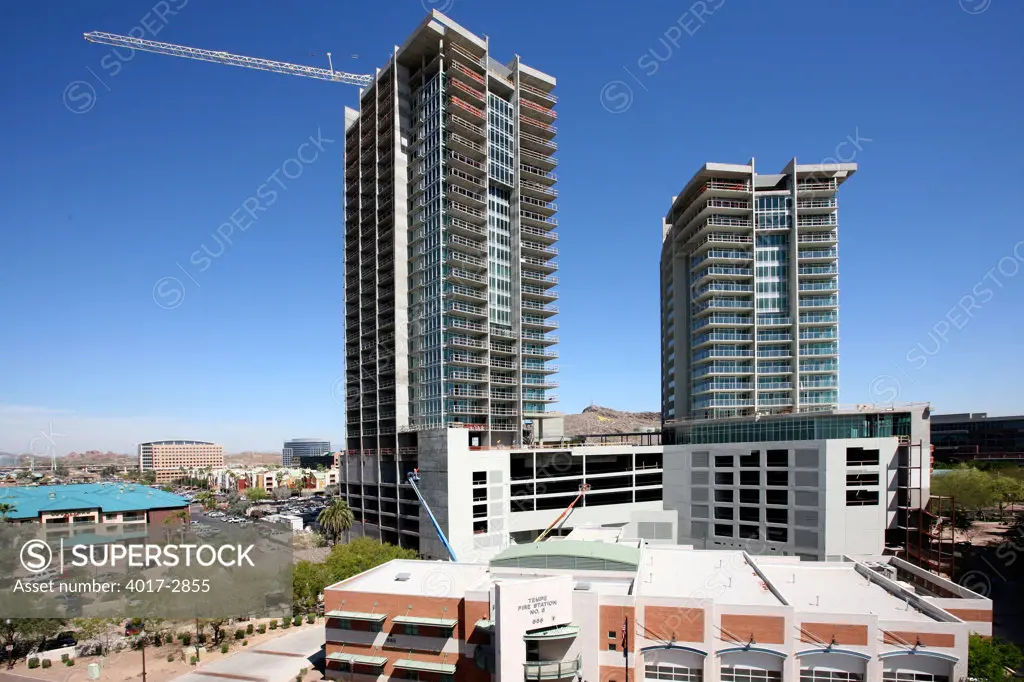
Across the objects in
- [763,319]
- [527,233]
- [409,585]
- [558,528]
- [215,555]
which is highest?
[527,233]

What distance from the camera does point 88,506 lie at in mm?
95750

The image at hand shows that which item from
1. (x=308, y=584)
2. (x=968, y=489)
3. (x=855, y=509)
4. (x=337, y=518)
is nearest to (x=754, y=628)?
(x=855, y=509)

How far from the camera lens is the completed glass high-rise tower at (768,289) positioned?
288ft

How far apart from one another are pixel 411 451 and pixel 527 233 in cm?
4144

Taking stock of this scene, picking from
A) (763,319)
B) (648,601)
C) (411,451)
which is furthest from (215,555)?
(763,319)

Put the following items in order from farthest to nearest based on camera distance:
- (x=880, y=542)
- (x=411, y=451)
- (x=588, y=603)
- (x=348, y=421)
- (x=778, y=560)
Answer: (x=348, y=421)
(x=411, y=451)
(x=880, y=542)
(x=778, y=560)
(x=588, y=603)

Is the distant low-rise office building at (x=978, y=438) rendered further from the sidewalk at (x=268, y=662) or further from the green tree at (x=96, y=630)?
the green tree at (x=96, y=630)

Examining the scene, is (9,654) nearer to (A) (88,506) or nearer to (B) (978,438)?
(A) (88,506)

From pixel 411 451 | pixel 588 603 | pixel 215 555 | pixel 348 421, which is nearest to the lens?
pixel 588 603

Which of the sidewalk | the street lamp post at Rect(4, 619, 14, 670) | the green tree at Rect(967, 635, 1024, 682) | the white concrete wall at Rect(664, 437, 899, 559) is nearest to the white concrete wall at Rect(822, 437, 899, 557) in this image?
the white concrete wall at Rect(664, 437, 899, 559)

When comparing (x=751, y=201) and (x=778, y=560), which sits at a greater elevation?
(x=751, y=201)

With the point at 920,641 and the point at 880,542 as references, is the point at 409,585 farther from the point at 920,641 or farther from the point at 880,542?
the point at 880,542

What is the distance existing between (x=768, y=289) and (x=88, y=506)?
123551 millimetres

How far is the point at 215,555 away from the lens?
3812 centimetres
